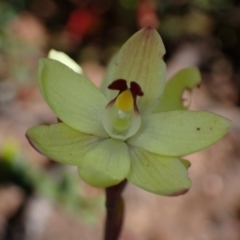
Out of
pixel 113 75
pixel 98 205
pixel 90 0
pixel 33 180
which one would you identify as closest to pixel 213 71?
pixel 90 0

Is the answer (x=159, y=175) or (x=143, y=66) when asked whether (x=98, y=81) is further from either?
(x=159, y=175)

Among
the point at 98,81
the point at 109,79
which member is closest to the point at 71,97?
the point at 109,79

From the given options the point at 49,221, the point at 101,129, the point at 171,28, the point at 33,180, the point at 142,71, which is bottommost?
the point at 49,221

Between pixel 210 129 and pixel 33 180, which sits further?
pixel 33 180

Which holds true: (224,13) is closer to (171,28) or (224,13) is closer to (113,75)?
(171,28)

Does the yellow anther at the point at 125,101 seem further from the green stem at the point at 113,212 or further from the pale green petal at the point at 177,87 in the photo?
the green stem at the point at 113,212

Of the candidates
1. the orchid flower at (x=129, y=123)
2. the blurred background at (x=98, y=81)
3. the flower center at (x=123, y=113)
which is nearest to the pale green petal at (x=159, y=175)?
the orchid flower at (x=129, y=123)

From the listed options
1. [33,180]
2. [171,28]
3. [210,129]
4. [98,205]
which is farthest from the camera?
[171,28]
